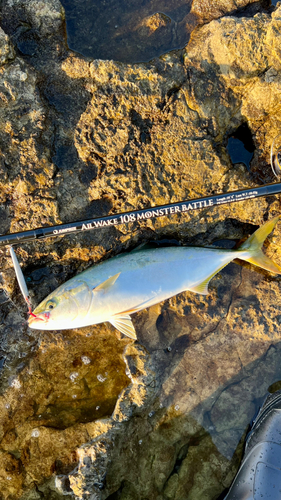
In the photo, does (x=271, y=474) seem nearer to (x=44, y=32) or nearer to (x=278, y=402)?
(x=278, y=402)

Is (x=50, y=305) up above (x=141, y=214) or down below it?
below

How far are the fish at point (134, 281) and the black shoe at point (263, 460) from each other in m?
1.47

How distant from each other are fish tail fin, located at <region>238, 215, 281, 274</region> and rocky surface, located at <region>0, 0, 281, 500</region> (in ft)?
0.52

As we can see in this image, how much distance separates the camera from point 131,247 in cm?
292

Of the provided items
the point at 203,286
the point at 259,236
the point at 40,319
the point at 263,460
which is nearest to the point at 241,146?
the point at 259,236

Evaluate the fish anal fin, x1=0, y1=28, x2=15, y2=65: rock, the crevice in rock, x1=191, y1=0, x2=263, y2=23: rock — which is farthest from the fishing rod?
x1=191, y1=0, x2=263, y2=23: rock

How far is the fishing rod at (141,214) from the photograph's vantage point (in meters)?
2.59

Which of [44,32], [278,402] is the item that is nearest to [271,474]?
[278,402]

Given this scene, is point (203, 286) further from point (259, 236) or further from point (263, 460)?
point (263, 460)

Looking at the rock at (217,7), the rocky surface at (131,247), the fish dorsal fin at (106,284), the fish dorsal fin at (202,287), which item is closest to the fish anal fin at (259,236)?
the rocky surface at (131,247)

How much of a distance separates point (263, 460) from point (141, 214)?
2.68 meters

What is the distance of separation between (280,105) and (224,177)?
783mm

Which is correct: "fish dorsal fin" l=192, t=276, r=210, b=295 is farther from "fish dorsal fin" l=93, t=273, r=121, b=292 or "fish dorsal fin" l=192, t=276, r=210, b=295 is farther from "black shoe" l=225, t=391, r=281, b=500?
"black shoe" l=225, t=391, r=281, b=500

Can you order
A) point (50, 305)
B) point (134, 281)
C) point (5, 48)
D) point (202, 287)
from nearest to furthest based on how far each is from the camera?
point (5, 48)
point (50, 305)
point (134, 281)
point (202, 287)
